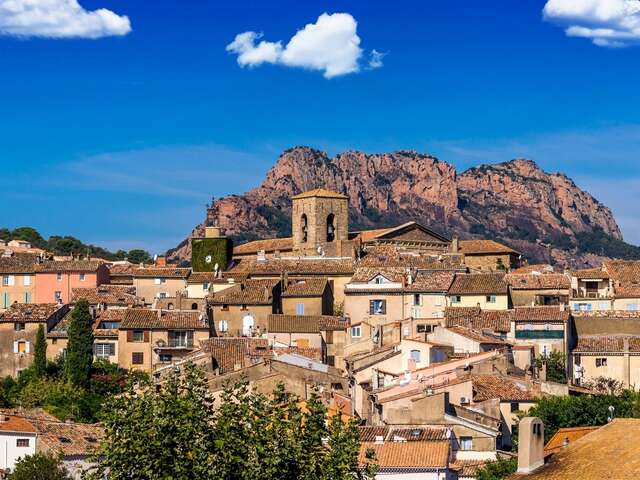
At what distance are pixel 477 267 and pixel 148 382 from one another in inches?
2646

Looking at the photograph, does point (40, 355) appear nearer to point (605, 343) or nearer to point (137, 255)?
point (605, 343)

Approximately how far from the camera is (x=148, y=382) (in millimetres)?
30469

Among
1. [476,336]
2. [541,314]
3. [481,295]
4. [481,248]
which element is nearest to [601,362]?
[541,314]

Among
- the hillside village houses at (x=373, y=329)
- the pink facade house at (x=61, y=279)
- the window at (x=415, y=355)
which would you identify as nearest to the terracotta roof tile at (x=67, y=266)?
the pink facade house at (x=61, y=279)

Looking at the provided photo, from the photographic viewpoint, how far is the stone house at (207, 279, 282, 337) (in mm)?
74062

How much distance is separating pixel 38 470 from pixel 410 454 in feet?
44.7

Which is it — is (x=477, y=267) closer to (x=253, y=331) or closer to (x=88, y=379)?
(x=253, y=331)

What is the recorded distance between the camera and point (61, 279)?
8581 cm

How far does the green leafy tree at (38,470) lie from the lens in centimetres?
4864

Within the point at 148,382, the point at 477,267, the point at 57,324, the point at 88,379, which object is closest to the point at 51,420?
the point at 88,379

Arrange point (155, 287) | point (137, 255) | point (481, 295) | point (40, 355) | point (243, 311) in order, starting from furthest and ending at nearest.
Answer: point (137, 255) < point (155, 287) < point (243, 311) < point (481, 295) < point (40, 355)

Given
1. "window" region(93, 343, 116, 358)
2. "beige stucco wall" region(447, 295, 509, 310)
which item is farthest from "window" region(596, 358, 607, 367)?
"window" region(93, 343, 116, 358)

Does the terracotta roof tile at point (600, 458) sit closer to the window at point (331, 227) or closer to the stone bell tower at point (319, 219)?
the stone bell tower at point (319, 219)

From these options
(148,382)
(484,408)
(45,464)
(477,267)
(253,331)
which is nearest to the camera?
(148,382)
